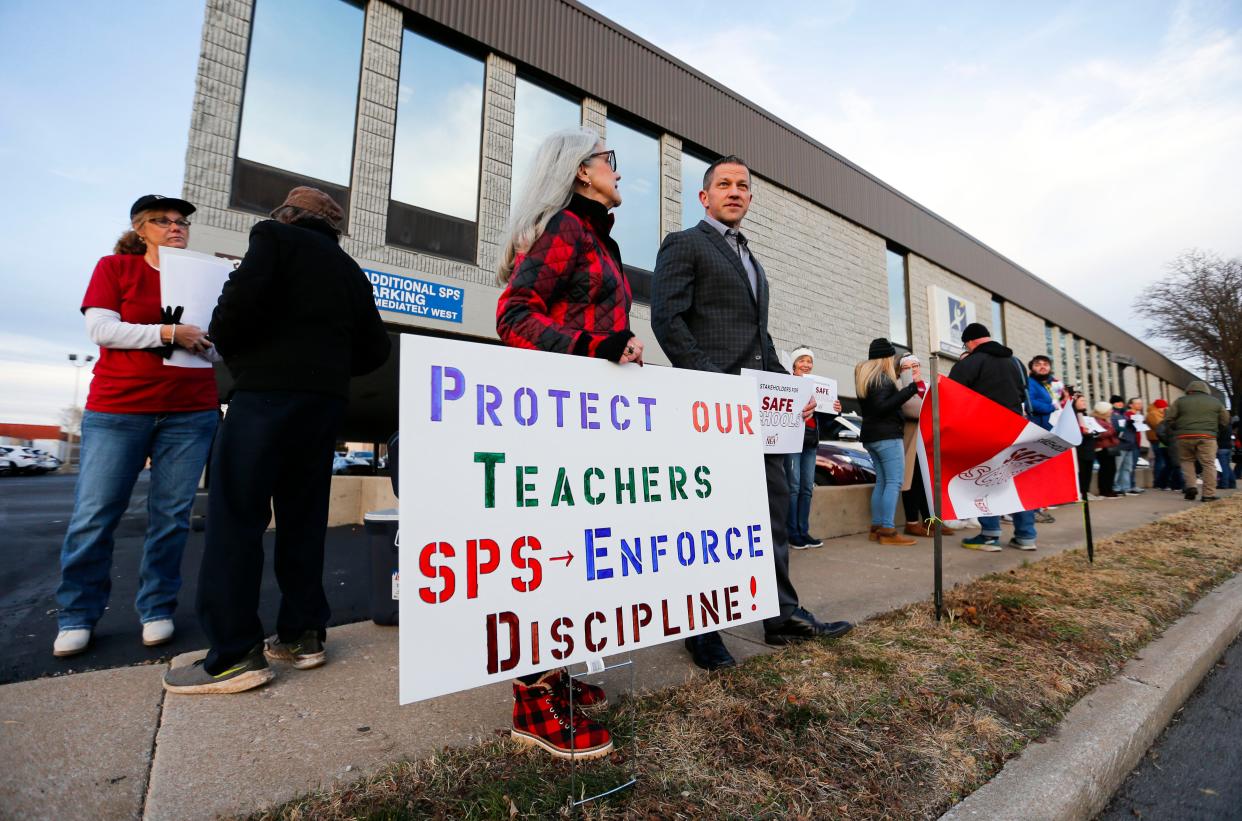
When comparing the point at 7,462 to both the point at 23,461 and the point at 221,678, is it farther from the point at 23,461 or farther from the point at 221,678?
the point at 221,678

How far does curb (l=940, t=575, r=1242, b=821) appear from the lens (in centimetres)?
150

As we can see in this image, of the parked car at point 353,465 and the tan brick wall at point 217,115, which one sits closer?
the tan brick wall at point 217,115

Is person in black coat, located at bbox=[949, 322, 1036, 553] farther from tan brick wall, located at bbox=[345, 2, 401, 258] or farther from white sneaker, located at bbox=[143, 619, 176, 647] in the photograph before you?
tan brick wall, located at bbox=[345, 2, 401, 258]

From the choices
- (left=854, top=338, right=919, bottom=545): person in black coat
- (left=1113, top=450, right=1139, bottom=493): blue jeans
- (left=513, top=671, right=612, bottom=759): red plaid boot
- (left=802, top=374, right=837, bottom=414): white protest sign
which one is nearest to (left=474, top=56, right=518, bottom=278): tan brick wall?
(left=802, top=374, right=837, bottom=414): white protest sign

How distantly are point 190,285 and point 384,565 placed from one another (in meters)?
1.50

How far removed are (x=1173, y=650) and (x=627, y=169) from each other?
1085cm

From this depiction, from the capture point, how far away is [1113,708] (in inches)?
81.0

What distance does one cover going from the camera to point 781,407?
3010 millimetres

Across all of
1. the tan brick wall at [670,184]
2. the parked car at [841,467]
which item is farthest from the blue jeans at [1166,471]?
the tan brick wall at [670,184]

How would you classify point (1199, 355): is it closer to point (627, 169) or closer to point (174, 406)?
point (627, 169)

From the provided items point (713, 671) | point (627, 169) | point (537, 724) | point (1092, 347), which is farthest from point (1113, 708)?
point (1092, 347)

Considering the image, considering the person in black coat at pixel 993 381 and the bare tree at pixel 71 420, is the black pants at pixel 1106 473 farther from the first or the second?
the bare tree at pixel 71 420

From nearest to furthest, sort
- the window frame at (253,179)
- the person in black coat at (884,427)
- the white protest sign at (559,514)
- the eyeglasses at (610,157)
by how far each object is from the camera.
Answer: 1. the white protest sign at (559,514)
2. the eyeglasses at (610,157)
3. the person in black coat at (884,427)
4. the window frame at (253,179)

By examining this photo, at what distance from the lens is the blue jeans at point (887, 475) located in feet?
17.5
